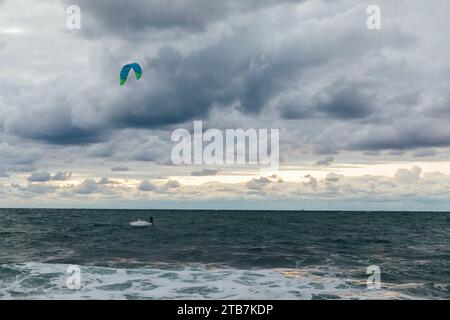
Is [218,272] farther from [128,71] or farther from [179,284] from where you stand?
[128,71]

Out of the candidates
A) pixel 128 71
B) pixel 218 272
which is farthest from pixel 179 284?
pixel 128 71

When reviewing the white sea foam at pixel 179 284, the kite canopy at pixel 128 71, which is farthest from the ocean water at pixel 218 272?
the kite canopy at pixel 128 71

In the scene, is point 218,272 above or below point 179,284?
below

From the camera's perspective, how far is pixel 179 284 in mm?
24031

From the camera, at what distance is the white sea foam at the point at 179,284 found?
843 inches

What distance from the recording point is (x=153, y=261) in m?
33.0

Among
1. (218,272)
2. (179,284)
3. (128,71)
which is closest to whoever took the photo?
(179,284)

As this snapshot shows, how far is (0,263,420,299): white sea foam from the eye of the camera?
21422 millimetres

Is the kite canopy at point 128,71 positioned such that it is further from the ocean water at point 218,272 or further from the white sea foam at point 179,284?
the white sea foam at point 179,284

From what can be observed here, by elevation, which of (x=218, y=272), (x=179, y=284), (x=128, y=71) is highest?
(x=128, y=71)

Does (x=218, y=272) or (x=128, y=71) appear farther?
(x=128, y=71)

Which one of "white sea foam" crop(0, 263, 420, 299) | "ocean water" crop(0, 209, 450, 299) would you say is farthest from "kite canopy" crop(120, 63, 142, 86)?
"white sea foam" crop(0, 263, 420, 299)

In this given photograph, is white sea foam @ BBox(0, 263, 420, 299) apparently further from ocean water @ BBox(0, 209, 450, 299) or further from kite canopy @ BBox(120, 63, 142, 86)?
kite canopy @ BBox(120, 63, 142, 86)

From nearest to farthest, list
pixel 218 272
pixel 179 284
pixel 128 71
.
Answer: pixel 179 284, pixel 218 272, pixel 128 71
